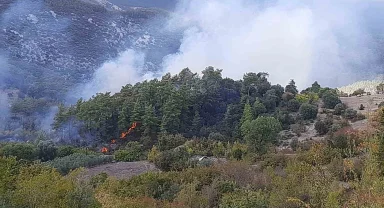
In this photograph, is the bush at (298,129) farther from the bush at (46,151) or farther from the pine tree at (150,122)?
the bush at (46,151)

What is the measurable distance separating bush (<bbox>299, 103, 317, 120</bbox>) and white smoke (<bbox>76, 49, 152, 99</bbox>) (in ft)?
Answer: 106

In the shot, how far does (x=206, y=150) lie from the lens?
102 feet

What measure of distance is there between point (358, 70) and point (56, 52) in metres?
50.5

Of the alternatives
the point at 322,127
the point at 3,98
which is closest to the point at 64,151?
the point at 322,127

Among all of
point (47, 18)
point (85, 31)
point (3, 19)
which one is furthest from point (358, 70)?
point (3, 19)

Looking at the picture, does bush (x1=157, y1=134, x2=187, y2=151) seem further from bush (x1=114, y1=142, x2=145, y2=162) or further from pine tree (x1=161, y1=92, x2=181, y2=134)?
pine tree (x1=161, y1=92, x2=181, y2=134)

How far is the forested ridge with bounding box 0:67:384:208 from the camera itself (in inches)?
492

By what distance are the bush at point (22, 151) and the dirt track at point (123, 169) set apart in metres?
5.05

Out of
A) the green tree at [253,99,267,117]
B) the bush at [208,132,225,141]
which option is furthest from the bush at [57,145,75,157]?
the green tree at [253,99,267,117]

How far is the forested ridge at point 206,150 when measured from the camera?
41.0ft

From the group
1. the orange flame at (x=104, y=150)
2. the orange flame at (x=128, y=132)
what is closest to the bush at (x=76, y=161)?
the orange flame at (x=104, y=150)

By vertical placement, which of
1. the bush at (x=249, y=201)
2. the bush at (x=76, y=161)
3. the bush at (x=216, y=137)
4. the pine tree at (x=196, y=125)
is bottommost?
the bush at (x=249, y=201)

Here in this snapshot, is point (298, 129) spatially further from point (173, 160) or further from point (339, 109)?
point (173, 160)

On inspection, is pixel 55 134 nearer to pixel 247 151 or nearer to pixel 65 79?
pixel 247 151
